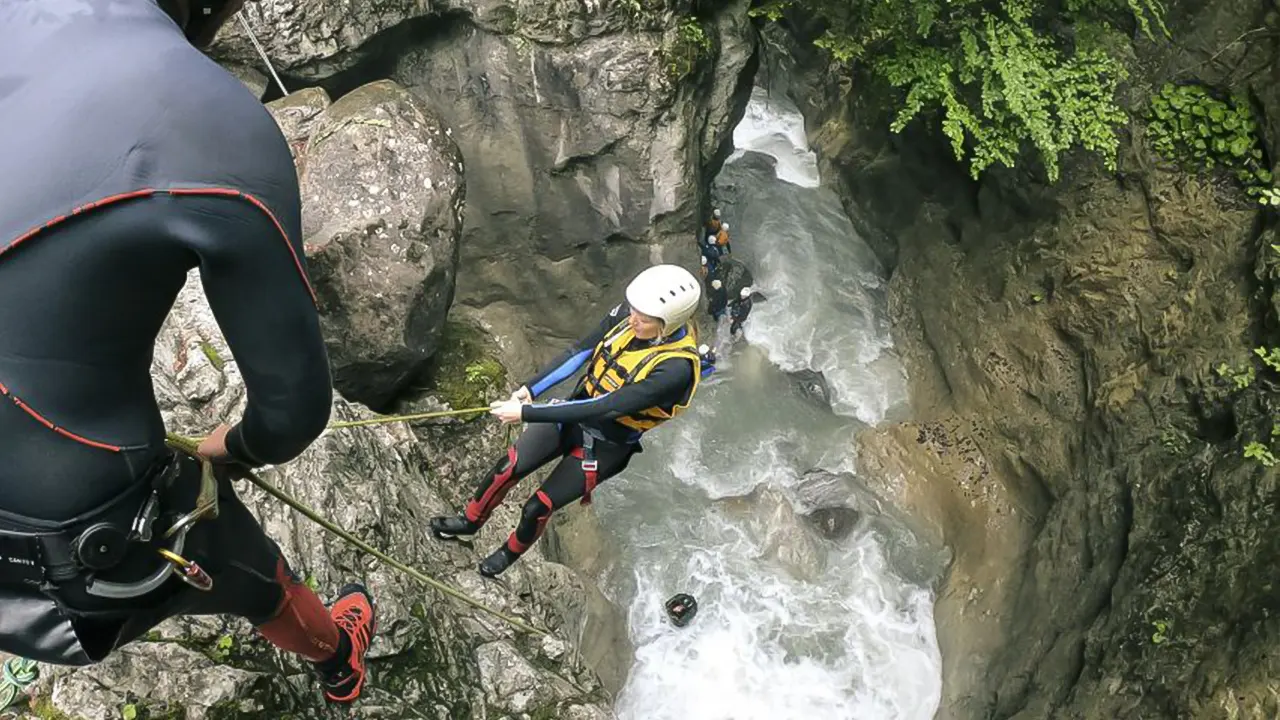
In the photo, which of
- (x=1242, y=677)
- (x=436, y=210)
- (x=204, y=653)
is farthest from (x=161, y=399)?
(x=1242, y=677)

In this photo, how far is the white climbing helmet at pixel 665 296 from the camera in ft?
14.4

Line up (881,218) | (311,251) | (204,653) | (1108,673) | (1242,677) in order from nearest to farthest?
1. (204,653)
2. (1242,677)
3. (1108,673)
4. (311,251)
5. (881,218)

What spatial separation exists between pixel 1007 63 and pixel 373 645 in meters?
7.15

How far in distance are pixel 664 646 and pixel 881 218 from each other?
7060mm

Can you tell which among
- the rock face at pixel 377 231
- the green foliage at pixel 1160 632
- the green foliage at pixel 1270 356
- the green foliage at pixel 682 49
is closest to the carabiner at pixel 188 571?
the rock face at pixel 377 231

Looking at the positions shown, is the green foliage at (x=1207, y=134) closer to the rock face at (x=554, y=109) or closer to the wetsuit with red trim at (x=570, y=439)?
the rock face at (x=554, y=109)

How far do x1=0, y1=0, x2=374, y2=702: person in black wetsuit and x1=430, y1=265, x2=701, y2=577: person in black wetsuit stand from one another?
2.40 meters

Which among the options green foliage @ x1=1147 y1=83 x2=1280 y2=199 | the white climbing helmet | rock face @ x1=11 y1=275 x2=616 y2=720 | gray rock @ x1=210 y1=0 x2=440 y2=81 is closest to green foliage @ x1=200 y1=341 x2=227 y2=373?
rock face @ x1=11 y1=275 x2=616 y2=720

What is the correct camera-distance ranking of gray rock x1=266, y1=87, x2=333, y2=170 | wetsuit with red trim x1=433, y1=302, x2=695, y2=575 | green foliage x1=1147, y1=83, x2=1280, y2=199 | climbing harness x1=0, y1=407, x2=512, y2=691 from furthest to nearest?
gray rock x1=266, y1=87, x2=333, y2=170
green foliage x1=1147, y1=83, x2=1280, y2=199
wetsuit with red trim x1=433, y1=302, x2=695, y2=575
climbing harness x1=0, y1=407, x2=512, y2=691

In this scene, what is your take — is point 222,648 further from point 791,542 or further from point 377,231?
point 791,542

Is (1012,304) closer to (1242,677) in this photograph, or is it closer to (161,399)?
(1242,677)

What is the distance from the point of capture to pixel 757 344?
1243 cm

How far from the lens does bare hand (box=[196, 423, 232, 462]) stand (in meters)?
2.21

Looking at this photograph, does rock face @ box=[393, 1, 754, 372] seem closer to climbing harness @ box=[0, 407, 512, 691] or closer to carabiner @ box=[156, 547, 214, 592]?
climbing harness @ box=[0, 407, 512, 691]
